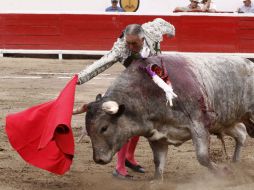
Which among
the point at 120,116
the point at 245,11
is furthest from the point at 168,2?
the point at 120,116

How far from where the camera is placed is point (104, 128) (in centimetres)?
545

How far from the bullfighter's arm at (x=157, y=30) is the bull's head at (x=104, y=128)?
3.03 feet

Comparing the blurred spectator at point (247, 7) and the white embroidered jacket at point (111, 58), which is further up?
the white embroidered jacket at point (111, 58)

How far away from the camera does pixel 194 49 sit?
49.6 ft

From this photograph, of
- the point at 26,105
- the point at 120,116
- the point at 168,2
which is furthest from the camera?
the point at 168,2

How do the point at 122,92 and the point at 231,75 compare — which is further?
the point at 231,75

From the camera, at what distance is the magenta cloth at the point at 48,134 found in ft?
18.6

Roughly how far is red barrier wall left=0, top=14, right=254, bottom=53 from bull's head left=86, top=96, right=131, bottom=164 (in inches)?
380

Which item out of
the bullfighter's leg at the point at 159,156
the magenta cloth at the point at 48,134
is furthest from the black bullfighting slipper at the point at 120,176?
the magenta cloth at the point at 48,134

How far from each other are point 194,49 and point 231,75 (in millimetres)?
8980

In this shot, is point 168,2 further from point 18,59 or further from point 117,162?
point 117,162

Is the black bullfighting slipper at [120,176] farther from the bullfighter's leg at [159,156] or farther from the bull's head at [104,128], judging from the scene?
the bull's head at [104,128]

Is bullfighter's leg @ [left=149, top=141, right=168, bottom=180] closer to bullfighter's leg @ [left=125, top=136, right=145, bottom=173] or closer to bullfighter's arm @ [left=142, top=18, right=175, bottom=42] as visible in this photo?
bullfighter's leg @ [left=125, top=136, right=145, bottom=173]

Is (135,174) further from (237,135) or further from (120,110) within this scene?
(120,110)
